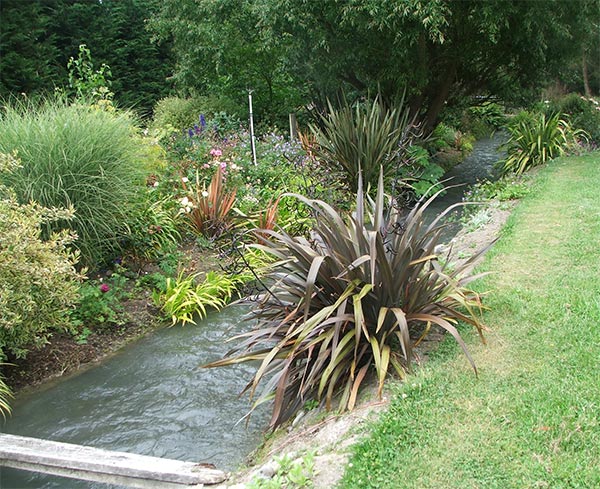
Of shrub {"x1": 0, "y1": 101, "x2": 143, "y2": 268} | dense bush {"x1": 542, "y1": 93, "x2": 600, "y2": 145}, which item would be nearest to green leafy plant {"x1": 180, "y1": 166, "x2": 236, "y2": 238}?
shrub {"x1": 0, "y1": 101, "x2": 143, "y2": 268}

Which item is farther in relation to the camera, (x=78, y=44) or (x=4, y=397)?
(x=78, y=44)

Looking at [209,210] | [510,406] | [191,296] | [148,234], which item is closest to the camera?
[510,406]

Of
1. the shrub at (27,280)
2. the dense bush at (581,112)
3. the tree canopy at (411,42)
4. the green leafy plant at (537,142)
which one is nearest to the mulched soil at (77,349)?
the shrub at (27,280)

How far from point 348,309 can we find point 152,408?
5.55 ft

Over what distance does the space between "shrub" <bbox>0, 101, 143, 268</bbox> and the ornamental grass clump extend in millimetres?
2366

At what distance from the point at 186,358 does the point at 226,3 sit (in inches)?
401

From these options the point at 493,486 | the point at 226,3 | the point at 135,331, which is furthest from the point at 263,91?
the point at 493,486

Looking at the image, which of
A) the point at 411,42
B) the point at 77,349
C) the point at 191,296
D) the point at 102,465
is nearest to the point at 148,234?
the point at 191,296

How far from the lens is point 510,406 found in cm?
277

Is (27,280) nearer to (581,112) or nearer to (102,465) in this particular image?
(102,465)

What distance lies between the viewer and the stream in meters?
3.55

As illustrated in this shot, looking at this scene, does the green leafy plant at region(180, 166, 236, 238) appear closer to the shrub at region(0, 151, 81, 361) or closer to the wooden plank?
the shrub at region(0, 151, 81, 361)

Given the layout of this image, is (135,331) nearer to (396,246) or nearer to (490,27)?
(396,246)

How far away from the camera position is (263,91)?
590 inches
